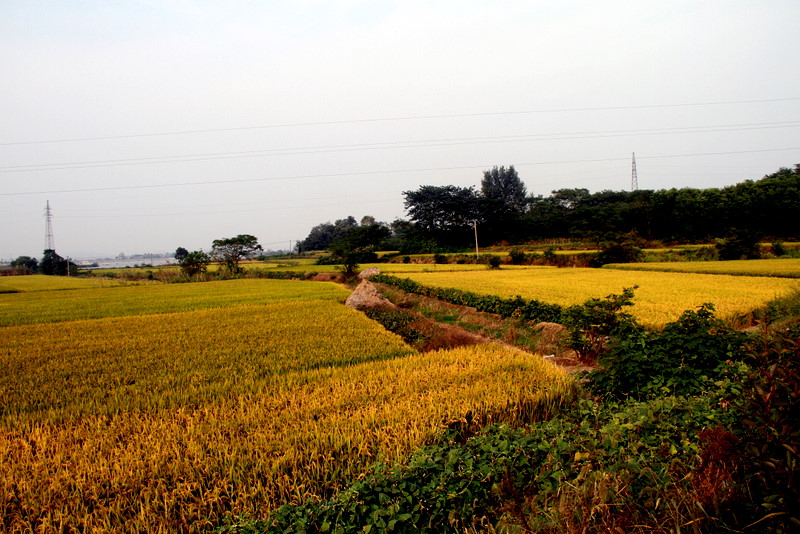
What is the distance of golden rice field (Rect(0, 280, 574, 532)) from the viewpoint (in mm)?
2834

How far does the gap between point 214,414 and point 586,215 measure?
51.8m

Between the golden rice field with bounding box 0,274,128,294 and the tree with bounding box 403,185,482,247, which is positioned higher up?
the tree with bounding box 403,185,482,247

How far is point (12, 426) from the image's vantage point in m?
4.38

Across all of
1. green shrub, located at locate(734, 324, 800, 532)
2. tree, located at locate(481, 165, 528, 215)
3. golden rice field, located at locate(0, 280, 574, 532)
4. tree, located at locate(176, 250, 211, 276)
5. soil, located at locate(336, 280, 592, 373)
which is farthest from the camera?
tree, located at locate(481, 165, 528, 215)

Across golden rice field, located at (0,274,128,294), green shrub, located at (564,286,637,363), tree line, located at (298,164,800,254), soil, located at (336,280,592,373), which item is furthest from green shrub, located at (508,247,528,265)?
golden rice field, located at (0,274,128,294)

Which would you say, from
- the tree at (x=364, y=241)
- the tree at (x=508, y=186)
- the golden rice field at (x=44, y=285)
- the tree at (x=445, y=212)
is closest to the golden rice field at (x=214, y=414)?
the golden rice field at (x=44, y=285)

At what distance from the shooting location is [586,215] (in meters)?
48.8

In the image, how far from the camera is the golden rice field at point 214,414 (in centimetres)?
283

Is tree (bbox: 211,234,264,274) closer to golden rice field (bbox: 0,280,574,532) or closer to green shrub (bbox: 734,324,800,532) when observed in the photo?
golden rice field (bbox: 0,280,574,532)

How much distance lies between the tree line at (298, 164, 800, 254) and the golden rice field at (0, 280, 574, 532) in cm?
3069

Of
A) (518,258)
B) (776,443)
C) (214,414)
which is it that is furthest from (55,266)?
(776,443)

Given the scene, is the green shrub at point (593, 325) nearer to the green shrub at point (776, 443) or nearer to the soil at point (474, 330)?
the soil at point (474, 330)

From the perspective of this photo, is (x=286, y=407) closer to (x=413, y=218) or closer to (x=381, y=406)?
(x=381, y=406)

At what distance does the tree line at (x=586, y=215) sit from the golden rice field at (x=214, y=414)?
30689 millimetres
